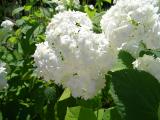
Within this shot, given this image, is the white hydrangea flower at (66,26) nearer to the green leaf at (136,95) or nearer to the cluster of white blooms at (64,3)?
the green leaf at (136,95)

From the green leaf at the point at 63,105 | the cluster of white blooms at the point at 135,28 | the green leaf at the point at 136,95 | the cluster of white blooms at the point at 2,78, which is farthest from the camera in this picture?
the cluster of white blooms at the point at 2,78

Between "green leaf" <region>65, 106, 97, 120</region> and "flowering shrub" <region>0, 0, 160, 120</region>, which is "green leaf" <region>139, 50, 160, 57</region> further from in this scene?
"green leaf" <region>65, 106, 97, 120</region>

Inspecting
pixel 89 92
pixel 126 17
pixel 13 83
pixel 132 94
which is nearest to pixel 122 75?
pixel 132 94

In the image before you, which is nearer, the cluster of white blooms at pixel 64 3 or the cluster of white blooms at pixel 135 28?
the cluster of white blooms at pixel 135 28

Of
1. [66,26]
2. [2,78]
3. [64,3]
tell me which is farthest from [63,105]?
[64,3]

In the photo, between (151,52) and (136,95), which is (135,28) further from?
(136,95)

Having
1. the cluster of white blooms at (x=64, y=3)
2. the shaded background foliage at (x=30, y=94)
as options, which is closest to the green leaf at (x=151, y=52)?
the shaded background foliage at (x=30, y=94)
